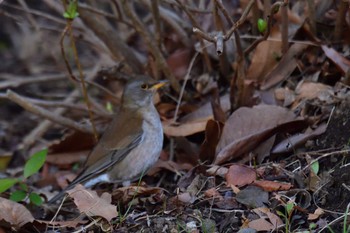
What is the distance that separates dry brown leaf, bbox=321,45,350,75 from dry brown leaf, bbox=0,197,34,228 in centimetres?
253

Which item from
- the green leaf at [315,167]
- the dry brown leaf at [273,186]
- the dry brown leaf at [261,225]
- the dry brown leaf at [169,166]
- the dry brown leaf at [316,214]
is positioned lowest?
the dry brown leaf at [169,166]

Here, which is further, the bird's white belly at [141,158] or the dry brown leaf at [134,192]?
the bird's white belly at [141,158]

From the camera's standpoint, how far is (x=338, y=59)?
5383mm

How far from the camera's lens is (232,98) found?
5625mm

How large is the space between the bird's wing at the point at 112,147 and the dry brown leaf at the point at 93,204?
0.67 m

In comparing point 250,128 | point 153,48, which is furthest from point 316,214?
point 153,48

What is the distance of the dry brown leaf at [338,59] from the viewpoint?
5328 mm

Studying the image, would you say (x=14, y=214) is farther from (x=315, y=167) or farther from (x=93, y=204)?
(x=315, y=167)

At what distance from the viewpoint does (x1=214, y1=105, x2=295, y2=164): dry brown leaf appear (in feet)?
16.8

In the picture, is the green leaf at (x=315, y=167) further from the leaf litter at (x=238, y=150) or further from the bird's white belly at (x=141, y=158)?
the bird's white belly at (x=141, y=158)

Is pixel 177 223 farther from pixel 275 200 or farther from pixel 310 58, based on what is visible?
pixel 310 58

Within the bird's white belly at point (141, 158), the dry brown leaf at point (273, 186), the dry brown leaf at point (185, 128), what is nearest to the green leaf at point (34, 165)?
the bird's white belly at point (141, 158)

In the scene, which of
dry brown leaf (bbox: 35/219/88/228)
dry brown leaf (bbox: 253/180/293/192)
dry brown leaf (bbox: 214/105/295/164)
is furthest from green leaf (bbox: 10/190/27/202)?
dry brown leaf (bbox: 253/180/293/192)

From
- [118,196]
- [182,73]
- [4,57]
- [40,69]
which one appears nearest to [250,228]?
[118,196]
